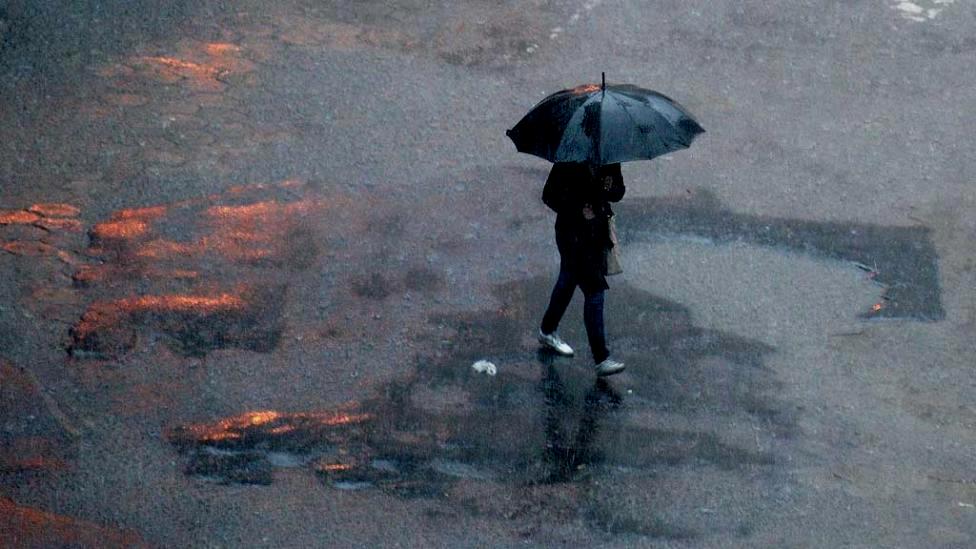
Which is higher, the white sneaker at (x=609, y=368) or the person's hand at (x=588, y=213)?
the person's hand at (x=588, y=213)

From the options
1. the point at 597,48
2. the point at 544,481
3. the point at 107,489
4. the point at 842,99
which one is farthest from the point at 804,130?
the point at 107,489

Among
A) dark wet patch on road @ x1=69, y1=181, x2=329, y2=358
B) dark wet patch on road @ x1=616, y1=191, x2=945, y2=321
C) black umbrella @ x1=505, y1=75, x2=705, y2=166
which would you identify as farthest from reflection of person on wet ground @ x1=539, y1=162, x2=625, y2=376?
dark wet patch on road @ x1=69, y1=181, x2=329, y2=358

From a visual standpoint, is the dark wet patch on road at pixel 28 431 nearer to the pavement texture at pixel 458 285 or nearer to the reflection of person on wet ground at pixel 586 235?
the pavement texture at pixel 458 285

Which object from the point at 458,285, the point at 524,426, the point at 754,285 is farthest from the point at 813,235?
the point at 524,426

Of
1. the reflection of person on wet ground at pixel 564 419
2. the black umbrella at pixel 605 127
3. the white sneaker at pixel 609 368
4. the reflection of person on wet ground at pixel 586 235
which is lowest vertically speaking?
the reflection of person on wet ground at pixel 564 419

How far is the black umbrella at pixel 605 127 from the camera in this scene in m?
5.89

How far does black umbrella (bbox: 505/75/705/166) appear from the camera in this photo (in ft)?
19.3

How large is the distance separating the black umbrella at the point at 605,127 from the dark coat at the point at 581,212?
0.75 feet

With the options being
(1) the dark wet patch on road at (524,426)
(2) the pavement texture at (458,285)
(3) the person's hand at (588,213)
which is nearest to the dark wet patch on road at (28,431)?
(2) the pavement texture at (458,285)

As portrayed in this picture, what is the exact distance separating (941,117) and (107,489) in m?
7.79

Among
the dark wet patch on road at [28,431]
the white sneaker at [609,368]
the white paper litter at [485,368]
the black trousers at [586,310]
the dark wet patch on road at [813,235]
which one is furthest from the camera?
the dark wet patch on road at [813,235]

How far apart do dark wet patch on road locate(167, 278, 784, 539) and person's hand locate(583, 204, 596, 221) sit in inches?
43.0

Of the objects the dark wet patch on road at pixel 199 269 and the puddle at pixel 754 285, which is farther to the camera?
the puddle at pixel 754 285

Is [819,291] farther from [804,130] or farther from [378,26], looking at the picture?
[378,26]
